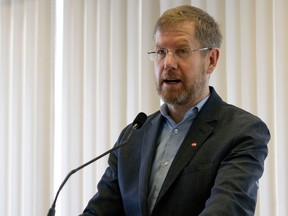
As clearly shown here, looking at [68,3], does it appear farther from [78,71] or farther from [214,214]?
[214,214]

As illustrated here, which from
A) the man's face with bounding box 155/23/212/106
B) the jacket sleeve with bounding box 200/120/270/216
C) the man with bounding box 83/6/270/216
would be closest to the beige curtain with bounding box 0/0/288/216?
the man with bounding box 83/6/270/216

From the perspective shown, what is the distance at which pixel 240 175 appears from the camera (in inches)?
59.1

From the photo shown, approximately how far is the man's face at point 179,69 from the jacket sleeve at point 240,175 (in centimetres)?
32

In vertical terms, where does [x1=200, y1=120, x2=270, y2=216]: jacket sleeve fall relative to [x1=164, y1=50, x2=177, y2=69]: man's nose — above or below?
below

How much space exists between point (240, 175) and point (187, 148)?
0.27m

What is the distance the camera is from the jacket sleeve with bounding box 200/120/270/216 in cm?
144

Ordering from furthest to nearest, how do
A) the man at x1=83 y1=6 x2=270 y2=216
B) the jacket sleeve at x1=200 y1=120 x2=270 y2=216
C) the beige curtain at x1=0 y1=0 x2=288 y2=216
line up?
the beige curtain at x1=0 y1=0 x2=288 y2=216 → the man at x1=83 y1=6 x2=270 y2=216 → the jacket sleeve at x1=200 y1=120 x2=270 y2=216

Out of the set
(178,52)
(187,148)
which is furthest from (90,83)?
(187,148)

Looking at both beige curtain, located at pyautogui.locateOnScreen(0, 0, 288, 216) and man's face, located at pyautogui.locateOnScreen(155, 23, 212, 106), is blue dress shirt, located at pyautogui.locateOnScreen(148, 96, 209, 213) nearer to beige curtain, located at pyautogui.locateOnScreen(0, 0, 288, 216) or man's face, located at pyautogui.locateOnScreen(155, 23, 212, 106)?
man's face, located at pyautogui.locateOnScreen(155, 23, 212, 106)

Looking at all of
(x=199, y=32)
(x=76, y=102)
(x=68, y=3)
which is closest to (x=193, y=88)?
(x=199, y=32)

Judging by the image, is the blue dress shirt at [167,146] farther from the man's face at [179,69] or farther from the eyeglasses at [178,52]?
the eyeglasses at [178,52]

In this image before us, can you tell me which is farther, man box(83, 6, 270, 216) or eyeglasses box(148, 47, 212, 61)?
eyeglasses box(148, 47, 212, 61)

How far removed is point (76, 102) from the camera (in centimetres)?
335

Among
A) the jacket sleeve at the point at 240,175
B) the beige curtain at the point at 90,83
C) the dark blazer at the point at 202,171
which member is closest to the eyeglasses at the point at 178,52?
the dark blazer at the point at 202,171
